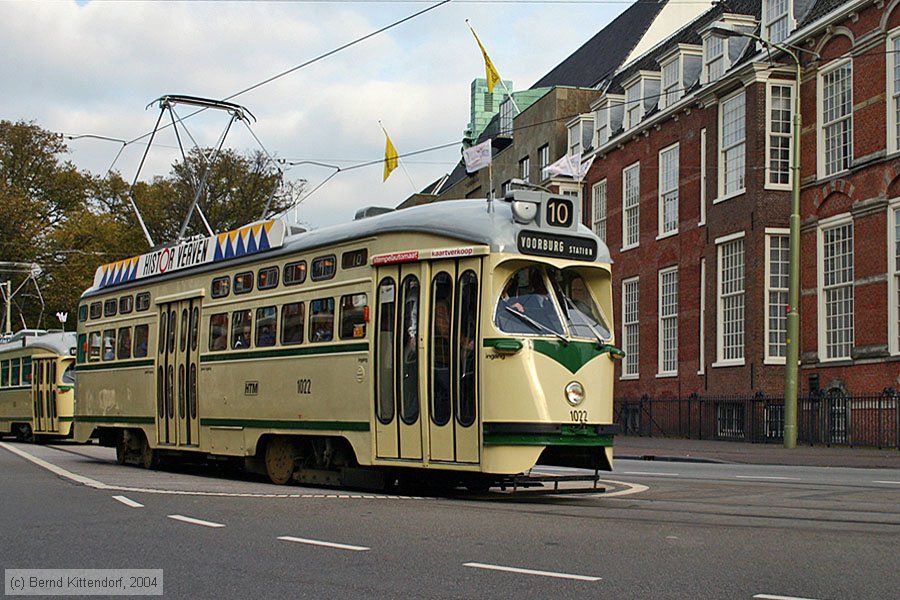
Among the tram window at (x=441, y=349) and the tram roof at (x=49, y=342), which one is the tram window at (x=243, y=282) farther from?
the tram roof at (x=49, y=342)

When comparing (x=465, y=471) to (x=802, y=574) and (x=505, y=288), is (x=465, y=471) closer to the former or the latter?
(x=505, y=288)

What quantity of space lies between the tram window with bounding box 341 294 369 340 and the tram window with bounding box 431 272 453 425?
1174 mm

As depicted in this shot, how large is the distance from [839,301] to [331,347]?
18697mm

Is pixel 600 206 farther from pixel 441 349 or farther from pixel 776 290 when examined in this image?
pixel 441 349

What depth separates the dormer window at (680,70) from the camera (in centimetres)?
3728

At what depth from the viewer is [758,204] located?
103ft

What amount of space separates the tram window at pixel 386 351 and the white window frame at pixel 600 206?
97.5 ft

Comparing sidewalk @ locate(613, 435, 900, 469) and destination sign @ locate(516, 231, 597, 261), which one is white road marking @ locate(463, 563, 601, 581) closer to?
destination sign @ locate(516, 231, 597, 261)

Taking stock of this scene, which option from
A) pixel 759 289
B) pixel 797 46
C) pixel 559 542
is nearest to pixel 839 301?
pixel 759 289

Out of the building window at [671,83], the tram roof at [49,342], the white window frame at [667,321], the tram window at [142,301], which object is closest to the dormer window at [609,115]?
the building window at [671,83]

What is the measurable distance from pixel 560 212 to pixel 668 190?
82.8ft

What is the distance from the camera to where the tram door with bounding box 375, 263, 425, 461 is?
12789mm

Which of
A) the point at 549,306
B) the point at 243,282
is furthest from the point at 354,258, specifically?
the point at 243,282

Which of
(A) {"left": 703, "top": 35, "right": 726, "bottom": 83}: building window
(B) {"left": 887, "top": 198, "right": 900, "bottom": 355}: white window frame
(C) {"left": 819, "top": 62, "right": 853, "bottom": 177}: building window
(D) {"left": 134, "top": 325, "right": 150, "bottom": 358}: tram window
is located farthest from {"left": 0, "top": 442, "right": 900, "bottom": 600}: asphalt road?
(A) {"left": 703, "top": 35, "right": 726, "bottom": 83}: building window
